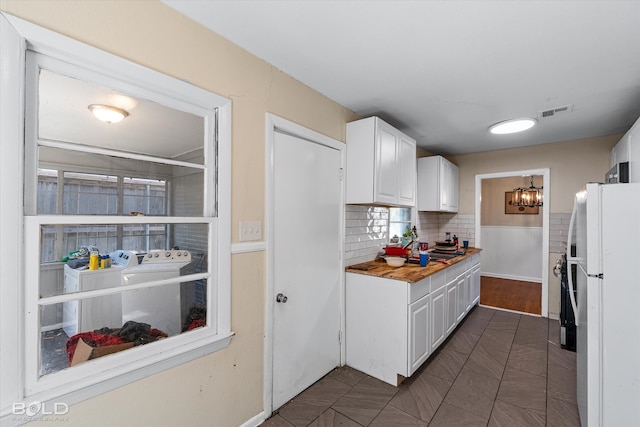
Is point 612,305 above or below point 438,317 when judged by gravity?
above

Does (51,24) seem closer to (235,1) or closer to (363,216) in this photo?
(235,1)

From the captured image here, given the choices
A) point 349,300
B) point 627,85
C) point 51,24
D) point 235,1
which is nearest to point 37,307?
point 51,24

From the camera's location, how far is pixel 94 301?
1.24 m

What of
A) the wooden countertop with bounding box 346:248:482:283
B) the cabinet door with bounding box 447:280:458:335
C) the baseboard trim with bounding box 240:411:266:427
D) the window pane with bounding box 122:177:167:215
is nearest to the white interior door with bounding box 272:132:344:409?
the baseboard trim with bounding box 240:411:266:427

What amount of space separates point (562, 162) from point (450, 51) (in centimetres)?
311

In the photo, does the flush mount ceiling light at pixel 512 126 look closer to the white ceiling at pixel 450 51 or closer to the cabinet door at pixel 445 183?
the white ceiling at pixel 450 51

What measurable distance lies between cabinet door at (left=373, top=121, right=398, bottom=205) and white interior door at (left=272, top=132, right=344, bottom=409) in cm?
35

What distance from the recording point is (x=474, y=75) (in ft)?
6.72

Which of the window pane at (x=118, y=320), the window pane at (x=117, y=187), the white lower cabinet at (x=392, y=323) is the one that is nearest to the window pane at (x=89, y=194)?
the window pane at (x=117, y=187)

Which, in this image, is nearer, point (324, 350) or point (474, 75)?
point (474, 75)

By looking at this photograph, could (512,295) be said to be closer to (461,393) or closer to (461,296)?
(461,296)

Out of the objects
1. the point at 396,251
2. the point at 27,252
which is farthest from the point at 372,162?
the point at 27,252

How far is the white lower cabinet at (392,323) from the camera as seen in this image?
7.41 ft

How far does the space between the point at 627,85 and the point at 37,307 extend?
3791mm
